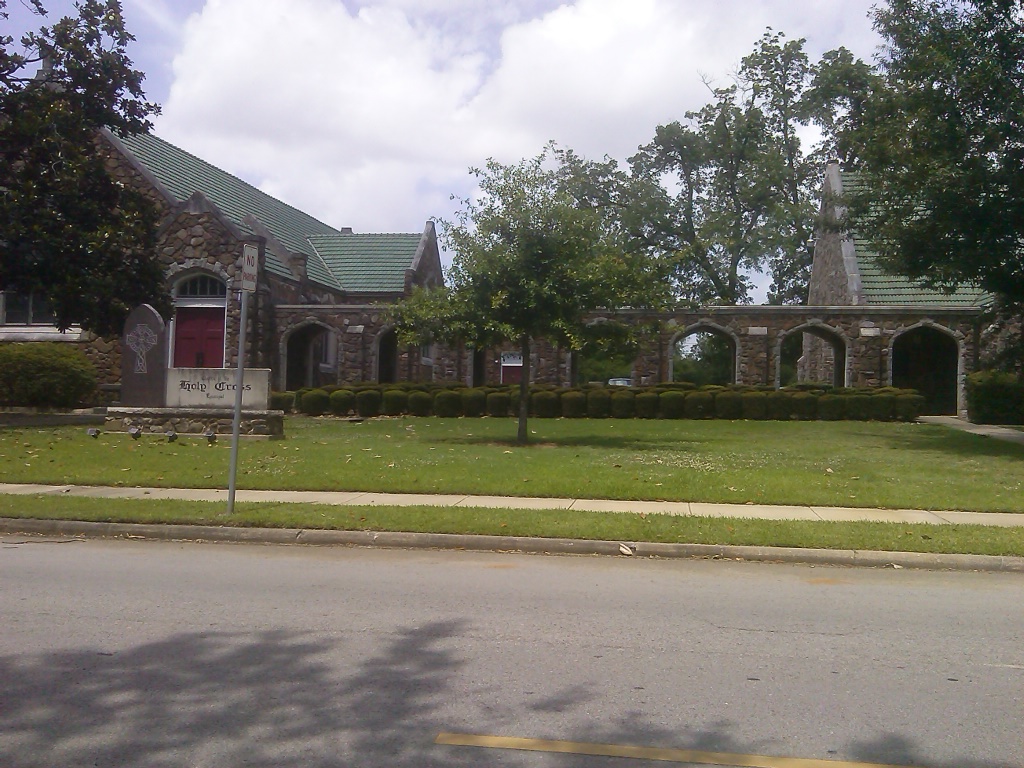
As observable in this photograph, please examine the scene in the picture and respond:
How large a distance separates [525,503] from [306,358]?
79.7ft

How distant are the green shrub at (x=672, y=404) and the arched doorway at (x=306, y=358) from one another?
39.3 ft

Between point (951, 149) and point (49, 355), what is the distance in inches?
952

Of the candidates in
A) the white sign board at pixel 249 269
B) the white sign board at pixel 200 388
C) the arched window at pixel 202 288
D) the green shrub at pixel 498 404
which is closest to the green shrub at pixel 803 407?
the green shrub at pixel 498 404

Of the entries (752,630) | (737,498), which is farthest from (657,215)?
(752,630)

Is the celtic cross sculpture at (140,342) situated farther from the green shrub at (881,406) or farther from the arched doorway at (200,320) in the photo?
the green shrub at (881,406)

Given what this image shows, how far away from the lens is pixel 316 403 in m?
29.7

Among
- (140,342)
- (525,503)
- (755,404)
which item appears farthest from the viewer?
(755,404)

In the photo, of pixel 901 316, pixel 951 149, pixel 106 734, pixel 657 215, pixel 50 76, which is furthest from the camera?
pixel 657 215

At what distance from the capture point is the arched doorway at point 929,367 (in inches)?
1325

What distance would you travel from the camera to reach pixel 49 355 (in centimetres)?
2891

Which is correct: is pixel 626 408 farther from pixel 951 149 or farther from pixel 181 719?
pixel 181 719

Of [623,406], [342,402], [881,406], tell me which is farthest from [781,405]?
[342,402]

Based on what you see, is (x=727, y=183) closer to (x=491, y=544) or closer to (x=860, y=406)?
(x=860, y=406)

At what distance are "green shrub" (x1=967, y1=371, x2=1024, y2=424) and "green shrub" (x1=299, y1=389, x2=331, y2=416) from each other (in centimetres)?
1847
